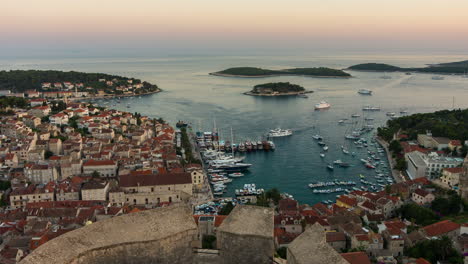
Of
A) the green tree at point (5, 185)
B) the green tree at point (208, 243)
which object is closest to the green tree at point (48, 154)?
the green tree at point (5, 185)

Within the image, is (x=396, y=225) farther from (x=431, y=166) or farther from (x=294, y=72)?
(x=294, y=72)

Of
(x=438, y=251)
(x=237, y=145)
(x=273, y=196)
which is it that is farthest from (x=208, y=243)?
(x=237, y=145)

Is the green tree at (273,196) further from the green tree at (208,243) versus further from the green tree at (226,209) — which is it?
the green tree at (208,243)

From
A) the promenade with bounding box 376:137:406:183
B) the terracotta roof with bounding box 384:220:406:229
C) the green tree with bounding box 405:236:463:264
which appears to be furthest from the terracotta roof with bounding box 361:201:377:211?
the promenade with bounding box 376:137:406:183

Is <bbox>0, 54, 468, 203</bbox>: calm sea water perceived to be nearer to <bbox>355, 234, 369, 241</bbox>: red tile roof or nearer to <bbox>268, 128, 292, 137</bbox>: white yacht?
<bbox>268, 128, 292, 137</bbox>: white yacht

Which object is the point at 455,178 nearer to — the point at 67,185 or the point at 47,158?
the point at 67,185

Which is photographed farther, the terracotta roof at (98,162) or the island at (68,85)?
the island at (68,85)
